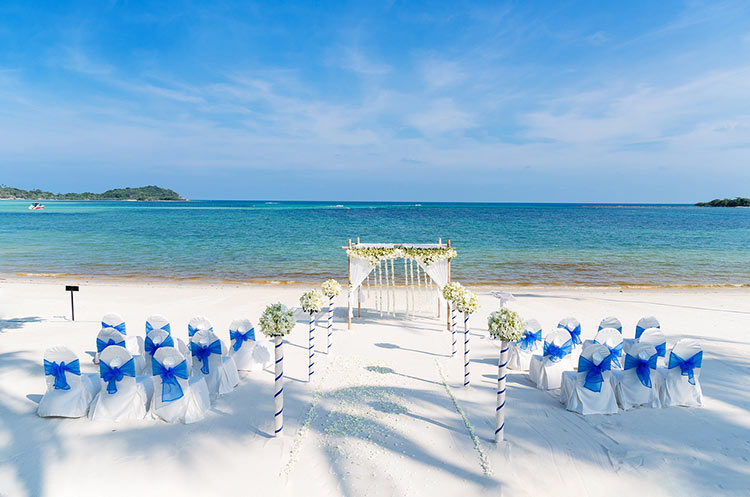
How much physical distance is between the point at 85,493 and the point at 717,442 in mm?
8616

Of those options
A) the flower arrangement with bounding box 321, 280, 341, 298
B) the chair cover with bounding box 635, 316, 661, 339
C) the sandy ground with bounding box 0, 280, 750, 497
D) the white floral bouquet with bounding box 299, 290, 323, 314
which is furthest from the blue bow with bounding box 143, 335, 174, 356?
the chair cover with bounding box 635, 316, 661, 339

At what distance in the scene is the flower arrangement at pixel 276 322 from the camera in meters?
5.89

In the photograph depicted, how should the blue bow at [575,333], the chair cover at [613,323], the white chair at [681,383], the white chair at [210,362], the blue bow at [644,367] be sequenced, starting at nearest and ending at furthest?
the blue bow at [644,367] → the white chair at [681,383] → the white chair at [210,362] → the chair cover at [613,323] → the blue bow at [575,333]

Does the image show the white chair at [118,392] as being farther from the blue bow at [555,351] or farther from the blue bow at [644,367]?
the blue bow at [644,367]

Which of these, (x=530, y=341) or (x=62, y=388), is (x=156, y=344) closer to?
(x=62, y=388)

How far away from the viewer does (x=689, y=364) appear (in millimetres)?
6801

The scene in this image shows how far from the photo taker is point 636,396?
680 cm

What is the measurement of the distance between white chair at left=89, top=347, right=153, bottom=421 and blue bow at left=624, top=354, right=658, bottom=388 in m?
8.11

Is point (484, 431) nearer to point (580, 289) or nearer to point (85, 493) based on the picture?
point (85, 493)

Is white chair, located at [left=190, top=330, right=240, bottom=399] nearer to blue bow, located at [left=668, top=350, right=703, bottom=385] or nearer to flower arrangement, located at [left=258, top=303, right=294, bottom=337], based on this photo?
flower arrangement, located at [left=258, top=303, right=294, bottom=337]

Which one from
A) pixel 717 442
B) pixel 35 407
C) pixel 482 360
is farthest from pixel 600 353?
pixel 35 407

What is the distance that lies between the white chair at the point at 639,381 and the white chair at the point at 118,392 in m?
7.94

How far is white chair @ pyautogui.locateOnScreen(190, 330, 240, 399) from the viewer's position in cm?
709

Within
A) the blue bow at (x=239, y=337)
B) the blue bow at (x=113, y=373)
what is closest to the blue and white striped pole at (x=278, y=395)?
the blue bow at (x=113, y=373)
